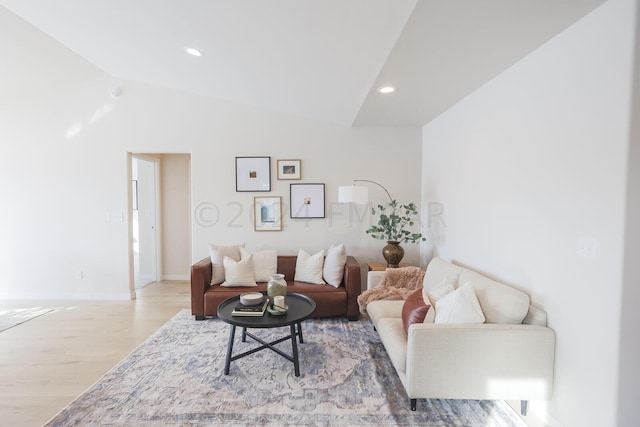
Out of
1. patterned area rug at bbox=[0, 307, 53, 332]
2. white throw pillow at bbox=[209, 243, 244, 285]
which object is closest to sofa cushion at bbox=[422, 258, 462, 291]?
white throw pillow at bbox=[209, 243, 244, 285]

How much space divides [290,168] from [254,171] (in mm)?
481

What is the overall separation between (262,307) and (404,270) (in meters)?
1.54

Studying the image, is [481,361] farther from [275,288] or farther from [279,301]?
[275,288]

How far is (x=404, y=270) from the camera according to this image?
321cm

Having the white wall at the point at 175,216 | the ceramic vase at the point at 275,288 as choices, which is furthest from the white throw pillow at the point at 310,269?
the white wall at the point at 175,216

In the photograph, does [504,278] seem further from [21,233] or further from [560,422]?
[21,233]

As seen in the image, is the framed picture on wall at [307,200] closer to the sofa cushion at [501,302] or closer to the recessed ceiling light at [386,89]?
the recessed ceiling light at [386,89]

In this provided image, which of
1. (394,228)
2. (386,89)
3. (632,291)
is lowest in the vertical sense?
(632,291)

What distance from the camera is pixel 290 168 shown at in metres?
4.04

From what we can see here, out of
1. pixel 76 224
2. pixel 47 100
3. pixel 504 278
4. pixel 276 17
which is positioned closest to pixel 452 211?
pixel 504 278

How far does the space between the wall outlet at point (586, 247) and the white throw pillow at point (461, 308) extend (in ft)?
2.05

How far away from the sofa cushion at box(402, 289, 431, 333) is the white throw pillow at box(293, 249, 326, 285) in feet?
4.86

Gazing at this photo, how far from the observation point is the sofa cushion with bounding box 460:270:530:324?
6.01 feet

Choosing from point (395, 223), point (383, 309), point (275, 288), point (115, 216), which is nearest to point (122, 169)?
point (115, 216)
